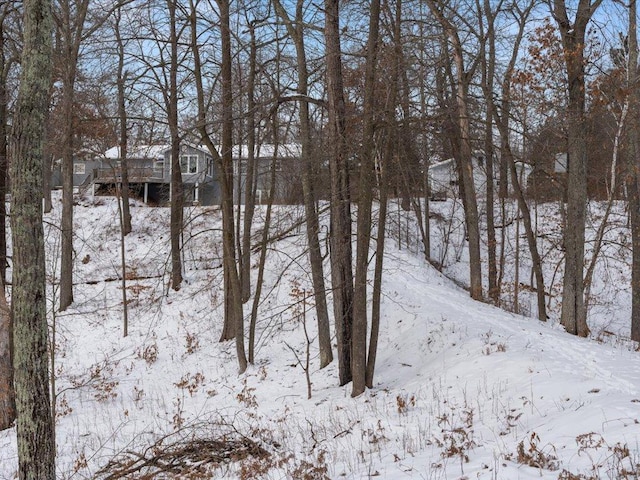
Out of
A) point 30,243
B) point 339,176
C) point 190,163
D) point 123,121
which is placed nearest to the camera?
point 30,243

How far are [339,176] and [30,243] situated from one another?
5.09 m

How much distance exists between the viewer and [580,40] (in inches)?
482

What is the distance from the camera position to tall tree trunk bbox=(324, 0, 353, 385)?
9.30 meters

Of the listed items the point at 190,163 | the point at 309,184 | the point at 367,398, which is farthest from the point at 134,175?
the point at 367,398

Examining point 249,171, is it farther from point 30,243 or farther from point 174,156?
point 30,243

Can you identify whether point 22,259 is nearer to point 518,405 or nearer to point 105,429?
point 105,429

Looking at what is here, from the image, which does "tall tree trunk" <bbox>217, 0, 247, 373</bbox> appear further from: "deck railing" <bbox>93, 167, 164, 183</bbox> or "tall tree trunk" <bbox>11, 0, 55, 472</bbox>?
"deck railing" <bbox>93, 167, 164, 183</bbox>

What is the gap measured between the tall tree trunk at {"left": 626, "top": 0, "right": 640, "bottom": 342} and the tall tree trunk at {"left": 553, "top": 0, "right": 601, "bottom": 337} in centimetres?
149

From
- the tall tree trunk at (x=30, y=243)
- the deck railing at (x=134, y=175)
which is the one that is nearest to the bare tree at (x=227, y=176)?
the tall tree trunk at (x=30, y=243)

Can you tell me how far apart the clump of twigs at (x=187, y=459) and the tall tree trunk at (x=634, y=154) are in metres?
11.3

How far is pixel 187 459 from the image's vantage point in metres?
7.11

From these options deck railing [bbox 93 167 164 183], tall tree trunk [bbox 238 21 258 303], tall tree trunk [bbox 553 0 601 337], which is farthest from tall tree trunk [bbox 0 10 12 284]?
deck railing [bbox 93 167 164 183]

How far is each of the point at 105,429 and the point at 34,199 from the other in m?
5.83

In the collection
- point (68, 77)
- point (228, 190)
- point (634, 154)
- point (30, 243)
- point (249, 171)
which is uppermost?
point (68, 77)
